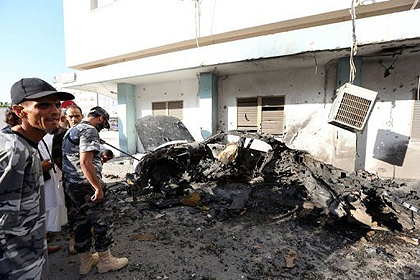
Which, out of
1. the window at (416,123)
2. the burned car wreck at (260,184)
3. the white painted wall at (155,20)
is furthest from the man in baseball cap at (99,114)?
the window at (416,123)

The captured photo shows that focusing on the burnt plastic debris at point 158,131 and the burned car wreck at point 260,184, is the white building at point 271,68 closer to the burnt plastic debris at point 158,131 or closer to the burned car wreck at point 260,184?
the burnt plastic debris at point 158,131

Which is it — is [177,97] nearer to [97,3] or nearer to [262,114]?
[262,114]

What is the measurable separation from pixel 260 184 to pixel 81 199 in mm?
3163

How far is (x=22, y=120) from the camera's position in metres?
1.19

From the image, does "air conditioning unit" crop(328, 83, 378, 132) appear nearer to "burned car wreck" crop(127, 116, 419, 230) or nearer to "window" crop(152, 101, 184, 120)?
"burned car wreck" crop(127, 116, 419, 230)

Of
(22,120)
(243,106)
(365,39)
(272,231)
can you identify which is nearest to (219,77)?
(243,106)

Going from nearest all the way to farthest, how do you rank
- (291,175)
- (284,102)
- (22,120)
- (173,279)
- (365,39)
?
(22,120), (173,279), (291,175), (365,39), (284,102)

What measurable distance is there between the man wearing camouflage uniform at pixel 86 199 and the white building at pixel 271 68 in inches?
168

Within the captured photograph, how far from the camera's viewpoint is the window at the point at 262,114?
6434 millimetres

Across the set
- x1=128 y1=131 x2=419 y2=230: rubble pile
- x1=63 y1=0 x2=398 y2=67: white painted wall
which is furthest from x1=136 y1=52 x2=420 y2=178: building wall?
x1=128 y1=131 x2=419 y2=230: rubble pile

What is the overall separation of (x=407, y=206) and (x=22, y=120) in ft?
11.9

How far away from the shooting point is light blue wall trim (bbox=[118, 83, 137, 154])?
867 cm

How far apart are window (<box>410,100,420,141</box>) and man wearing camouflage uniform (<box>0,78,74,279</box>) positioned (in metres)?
6.68

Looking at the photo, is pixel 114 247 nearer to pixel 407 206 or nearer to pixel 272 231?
pixel 272 231
